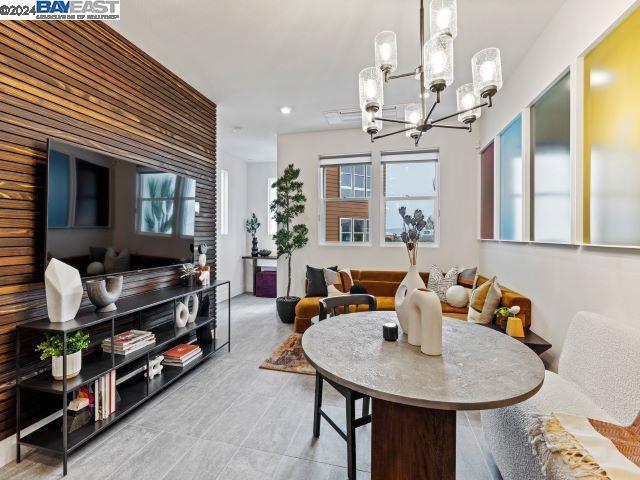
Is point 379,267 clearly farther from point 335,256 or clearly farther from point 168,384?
point 168,384

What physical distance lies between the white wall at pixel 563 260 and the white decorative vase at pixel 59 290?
309 centimetres

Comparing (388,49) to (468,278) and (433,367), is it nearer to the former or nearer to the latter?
(433,367)

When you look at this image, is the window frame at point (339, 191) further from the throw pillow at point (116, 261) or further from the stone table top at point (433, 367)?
the stone table top at point (433, 367)

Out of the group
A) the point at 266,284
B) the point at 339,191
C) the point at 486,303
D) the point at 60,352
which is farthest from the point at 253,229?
the point at 486,303

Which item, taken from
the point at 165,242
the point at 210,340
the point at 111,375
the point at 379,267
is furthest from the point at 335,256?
the point at 111,375

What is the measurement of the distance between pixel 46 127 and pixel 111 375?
5.60 feet

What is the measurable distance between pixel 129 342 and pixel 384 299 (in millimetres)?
2902

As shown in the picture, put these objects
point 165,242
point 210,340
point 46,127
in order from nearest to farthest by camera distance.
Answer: point 46,127 < point 165,242 < point 210,340

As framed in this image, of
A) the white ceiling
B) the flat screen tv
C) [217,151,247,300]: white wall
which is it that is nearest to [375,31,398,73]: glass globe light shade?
the white ceiling

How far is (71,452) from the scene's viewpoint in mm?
1708

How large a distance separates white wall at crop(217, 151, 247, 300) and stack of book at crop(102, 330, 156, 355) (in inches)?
128

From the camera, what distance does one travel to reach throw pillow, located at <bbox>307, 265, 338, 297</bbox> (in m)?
4.11

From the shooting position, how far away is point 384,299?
12.9 feet

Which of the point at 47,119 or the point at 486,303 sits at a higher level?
the point at 47,119
